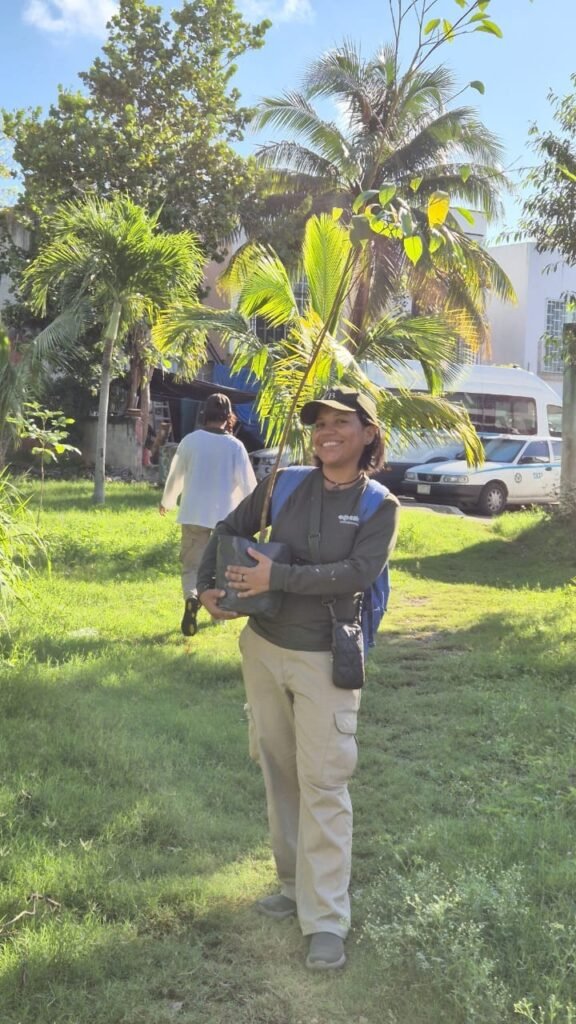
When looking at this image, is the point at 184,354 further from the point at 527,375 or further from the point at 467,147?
the point at 527,375

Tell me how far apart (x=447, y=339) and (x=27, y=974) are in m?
7.59

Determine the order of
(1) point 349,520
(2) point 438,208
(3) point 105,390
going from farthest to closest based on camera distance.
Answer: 1. (3) point 105,390
2. (1) point 349,520
3. (2) point 438,208

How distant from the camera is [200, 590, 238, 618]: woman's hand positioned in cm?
297

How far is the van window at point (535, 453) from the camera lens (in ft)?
59.7

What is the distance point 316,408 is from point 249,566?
23.8 inches

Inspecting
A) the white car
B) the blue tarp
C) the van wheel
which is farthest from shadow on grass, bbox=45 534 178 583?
the blue tarp

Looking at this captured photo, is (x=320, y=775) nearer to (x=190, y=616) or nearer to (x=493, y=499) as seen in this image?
(x=190, y=616)

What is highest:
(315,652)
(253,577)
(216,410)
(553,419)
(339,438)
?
(553,419)

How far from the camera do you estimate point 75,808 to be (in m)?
3.64

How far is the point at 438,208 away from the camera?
2.41 m

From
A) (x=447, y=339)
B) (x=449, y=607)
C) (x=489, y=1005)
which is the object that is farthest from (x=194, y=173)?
(x=489, y=1005)

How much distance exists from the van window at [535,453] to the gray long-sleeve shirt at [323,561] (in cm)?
1581

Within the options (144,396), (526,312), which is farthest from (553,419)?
(526,312)

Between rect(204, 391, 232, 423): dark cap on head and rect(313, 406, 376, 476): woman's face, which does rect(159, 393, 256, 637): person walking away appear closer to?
rect(204, 391, 232, 423): dark cap on head
